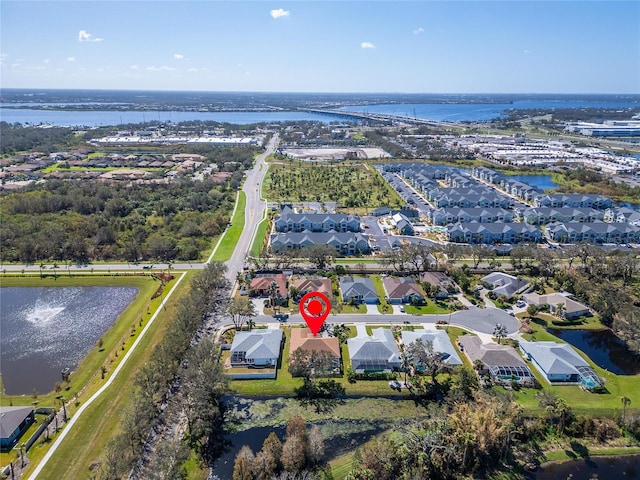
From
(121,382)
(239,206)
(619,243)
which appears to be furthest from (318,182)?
(121,382)

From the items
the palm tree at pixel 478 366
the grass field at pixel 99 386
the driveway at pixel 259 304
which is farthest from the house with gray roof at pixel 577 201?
the grass field at pixel 99 386

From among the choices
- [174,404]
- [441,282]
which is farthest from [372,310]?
[174,404]

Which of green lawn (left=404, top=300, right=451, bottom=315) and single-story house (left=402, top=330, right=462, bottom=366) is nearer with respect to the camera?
single-story house (left=402, top=330, right=462, bottom=366)

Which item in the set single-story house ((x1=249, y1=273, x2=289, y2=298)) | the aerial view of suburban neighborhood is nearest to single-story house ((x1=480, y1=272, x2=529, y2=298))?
the aerial view of suburban neighborhood

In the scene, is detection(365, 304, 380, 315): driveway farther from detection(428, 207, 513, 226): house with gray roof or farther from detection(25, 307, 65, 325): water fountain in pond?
detection(25, 307, 65, 325): water fountain in pond

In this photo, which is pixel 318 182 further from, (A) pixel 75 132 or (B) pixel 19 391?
(A) pixel 75 132

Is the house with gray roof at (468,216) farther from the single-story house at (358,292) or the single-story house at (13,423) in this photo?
the single-story house at (13,423)
